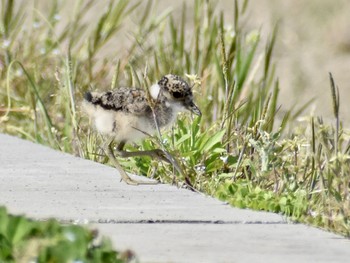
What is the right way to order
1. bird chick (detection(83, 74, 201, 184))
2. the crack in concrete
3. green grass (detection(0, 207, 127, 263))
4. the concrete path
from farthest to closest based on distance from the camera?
bird chick (detection(83, 74, 201, 184)), the crack in concrete, the concrete path, green grass (detection(0, 207, 127, 263))

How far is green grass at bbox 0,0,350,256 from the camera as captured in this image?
6.74 meters

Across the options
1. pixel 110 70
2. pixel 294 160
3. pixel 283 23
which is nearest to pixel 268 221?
pixel 294 160

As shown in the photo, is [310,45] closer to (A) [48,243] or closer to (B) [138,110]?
(B) [138,110]

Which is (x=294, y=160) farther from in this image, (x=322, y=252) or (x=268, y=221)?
(x=322, y=252)

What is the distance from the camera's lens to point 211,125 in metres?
8.49

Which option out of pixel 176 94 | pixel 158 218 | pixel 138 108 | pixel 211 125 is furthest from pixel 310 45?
pixel 158 218

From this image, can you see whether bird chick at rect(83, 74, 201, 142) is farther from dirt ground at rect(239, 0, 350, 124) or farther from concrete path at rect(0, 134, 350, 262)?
dirt ground at rect(239, 0, 350, 124)

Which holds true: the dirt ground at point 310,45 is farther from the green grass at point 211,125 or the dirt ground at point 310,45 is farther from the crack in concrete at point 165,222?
the crack in concrete at point 165,222

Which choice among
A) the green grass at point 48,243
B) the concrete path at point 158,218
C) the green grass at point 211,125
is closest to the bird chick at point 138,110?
the green grass at point 211,125

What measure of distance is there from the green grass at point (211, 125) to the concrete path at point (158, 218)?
25cm

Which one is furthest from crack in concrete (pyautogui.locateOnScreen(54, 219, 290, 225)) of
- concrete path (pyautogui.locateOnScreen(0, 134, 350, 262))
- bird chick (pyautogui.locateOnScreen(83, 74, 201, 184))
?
bird chick (pyautogui.locateOnScreen(83, 74, 201, 184))

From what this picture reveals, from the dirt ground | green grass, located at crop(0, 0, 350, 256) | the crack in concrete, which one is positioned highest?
the dirt ground

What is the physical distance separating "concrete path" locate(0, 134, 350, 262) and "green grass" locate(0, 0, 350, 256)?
0.25m

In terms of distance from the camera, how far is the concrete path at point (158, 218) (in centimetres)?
557
